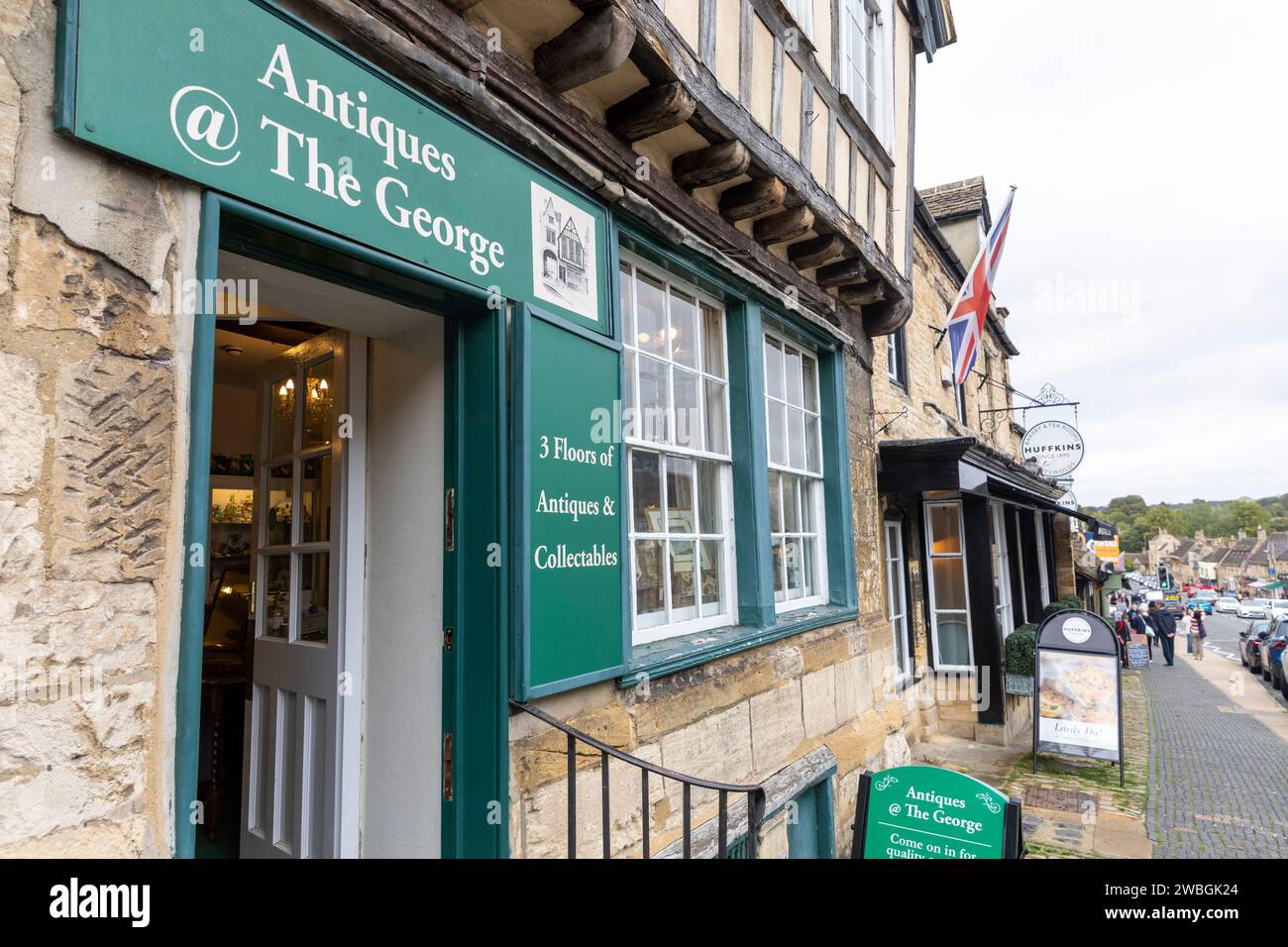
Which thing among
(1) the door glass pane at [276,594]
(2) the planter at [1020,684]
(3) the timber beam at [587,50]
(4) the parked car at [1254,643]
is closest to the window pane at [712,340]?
(3) the timber beam at [587,50]

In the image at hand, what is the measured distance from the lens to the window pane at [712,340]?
437cm

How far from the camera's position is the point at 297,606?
10.2ft

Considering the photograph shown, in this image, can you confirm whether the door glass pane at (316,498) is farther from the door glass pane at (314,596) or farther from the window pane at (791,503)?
the window pane at (791,503)

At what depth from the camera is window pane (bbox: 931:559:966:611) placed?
29.8 feet

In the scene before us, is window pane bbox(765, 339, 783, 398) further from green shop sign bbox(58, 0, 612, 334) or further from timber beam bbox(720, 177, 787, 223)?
green shop sign bbox(58, 0, 612, 334)

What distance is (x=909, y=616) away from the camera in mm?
8969

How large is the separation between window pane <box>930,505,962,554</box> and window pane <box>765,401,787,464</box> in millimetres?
5124

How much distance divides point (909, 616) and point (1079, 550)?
14164 millimetres

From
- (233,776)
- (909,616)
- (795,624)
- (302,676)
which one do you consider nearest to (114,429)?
(302,676)

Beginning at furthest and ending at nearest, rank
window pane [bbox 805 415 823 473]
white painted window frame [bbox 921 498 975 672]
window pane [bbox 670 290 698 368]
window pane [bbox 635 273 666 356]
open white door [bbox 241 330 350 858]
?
white painted window frame [bbox 921 498 975 672], window pane [bbox 805 415 823 473], window pane [bbox 670 290 698 368], window pane [bbox 635 273 666 356], open white door [bbox 241 330 350 858]

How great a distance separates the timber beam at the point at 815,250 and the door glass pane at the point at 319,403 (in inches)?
128

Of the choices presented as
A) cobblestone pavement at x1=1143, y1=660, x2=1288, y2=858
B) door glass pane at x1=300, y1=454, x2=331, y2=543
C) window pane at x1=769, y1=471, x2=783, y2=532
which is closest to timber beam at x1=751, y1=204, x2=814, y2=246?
window pane at x1=769, y1=471, x2=783, y2=532

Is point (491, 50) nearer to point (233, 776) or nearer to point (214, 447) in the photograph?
point (214, 447)

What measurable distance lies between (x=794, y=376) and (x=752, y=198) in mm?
1405
